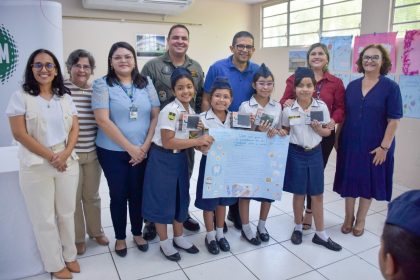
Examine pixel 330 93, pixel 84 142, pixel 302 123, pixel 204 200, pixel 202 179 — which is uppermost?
pixel 330 93

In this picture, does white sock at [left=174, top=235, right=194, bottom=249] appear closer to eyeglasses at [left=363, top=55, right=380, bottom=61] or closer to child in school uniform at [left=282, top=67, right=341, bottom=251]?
child in school uniform at [left=282, top=67, right=341, bottom=251]

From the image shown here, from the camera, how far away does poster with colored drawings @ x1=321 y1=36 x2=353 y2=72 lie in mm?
4335

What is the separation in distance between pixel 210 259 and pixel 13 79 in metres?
2.21

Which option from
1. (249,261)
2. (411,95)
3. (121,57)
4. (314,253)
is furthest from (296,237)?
(411,95)

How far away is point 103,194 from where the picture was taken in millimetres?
3680

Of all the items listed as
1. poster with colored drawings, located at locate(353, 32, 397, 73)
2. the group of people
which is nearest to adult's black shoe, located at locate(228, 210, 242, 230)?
the group of people

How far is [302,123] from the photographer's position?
2391 mm

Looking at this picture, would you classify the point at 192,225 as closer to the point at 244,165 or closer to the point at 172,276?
the point at 172,276

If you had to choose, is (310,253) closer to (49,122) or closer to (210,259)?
(210,259)

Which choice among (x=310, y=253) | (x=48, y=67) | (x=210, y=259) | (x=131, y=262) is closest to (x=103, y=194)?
(x=131, y=262)

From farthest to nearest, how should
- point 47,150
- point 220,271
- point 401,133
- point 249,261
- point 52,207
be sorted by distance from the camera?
point 401,133 < point 249,261 < point 220,271 < point 52,207 < point 47,150

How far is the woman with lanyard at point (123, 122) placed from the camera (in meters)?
2.14

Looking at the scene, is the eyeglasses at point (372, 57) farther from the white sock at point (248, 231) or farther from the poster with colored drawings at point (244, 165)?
the white sock at point (248, 231)

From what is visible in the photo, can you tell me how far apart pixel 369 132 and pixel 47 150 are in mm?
2303
